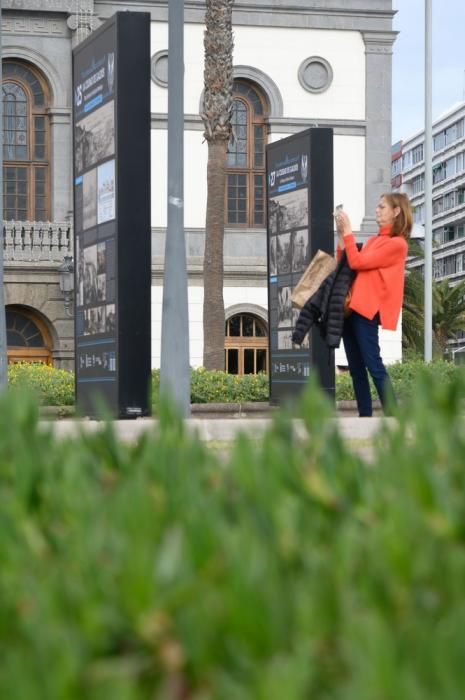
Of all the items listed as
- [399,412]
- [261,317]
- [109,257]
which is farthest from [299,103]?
[399,412]

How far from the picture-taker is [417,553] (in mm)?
1647

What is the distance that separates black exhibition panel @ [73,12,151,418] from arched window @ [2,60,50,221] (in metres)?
25.2

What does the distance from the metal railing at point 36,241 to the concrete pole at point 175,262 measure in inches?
856

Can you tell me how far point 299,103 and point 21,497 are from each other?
38.3 m

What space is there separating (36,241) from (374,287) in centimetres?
Result: 2663

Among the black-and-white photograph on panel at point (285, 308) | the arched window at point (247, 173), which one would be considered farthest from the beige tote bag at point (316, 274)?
the arched window at point (247, 173)

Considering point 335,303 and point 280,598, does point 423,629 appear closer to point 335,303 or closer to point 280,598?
point 280,598

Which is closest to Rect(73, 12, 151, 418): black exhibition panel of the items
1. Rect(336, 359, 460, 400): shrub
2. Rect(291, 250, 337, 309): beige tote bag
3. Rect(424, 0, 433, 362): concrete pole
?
Rect(291, 250, 337, 309): beige tote bag

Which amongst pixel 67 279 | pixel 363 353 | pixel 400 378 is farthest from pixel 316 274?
pixel 67 279

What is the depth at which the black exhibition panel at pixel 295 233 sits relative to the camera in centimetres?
1894

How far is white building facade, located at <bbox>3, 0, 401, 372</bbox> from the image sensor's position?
38.1m

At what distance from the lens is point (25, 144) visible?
3888 centimetres

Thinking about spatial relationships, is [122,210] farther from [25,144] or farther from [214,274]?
[25,144]

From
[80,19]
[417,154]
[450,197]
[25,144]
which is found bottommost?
[25,144]
